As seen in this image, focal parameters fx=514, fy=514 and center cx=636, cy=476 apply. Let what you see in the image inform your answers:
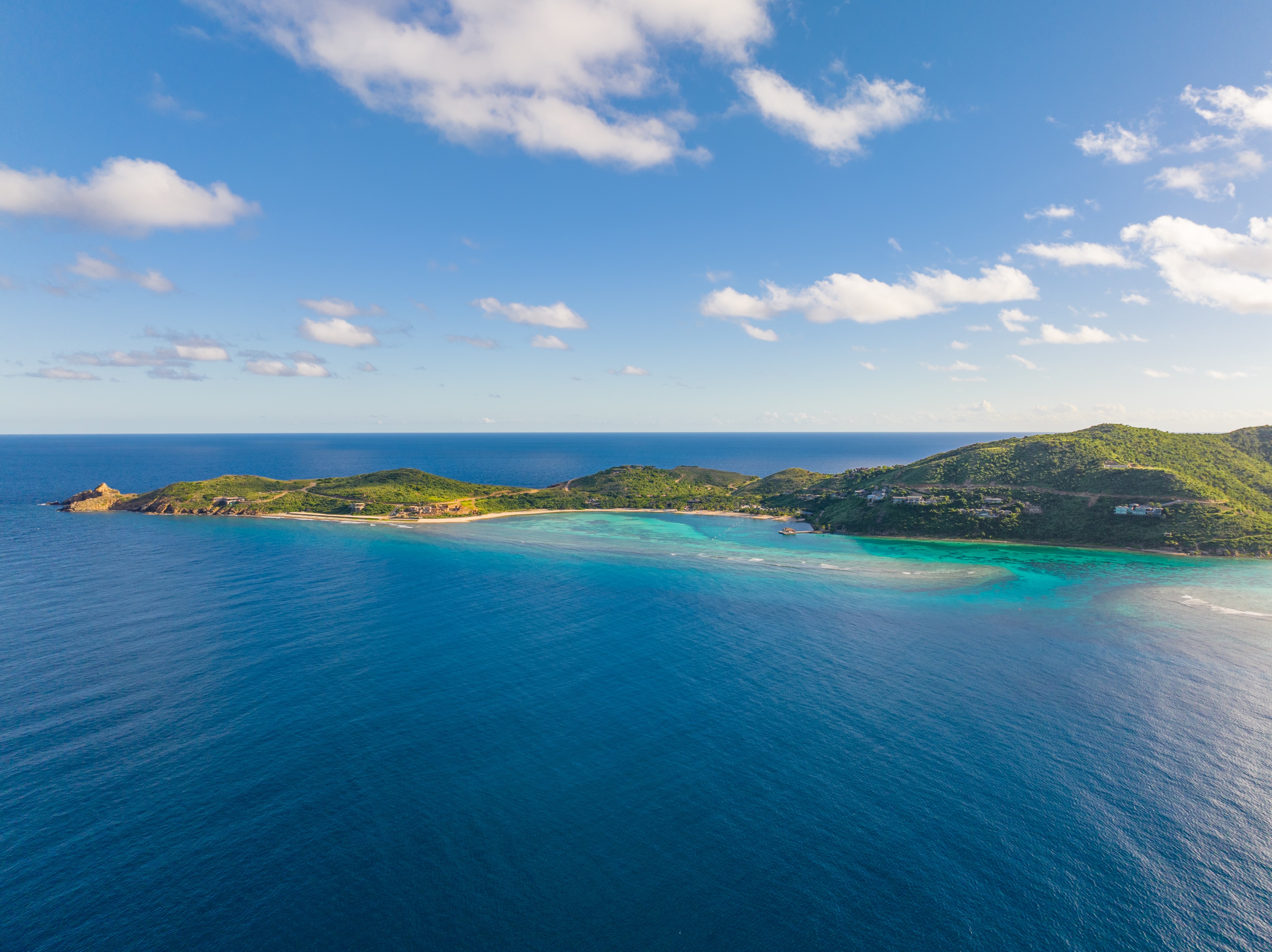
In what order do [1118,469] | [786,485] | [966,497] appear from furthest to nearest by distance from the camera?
1. [786,485]
2. [966,497]
3. [1118,469]

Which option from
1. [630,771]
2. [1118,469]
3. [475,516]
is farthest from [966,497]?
[475,516]

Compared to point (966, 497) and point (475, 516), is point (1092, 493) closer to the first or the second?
point (966, 497)

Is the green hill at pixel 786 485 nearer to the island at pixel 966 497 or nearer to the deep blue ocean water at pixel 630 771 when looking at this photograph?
the island at pixel 966 497

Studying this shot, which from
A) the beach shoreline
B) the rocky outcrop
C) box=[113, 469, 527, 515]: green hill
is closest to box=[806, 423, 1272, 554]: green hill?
the beach shoreline

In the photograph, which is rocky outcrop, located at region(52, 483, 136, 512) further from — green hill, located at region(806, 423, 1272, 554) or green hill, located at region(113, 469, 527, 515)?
green hill, located at region(806, 423, 1272, 554)

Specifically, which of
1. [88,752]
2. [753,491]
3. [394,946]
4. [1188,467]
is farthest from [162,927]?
[1188,467]
